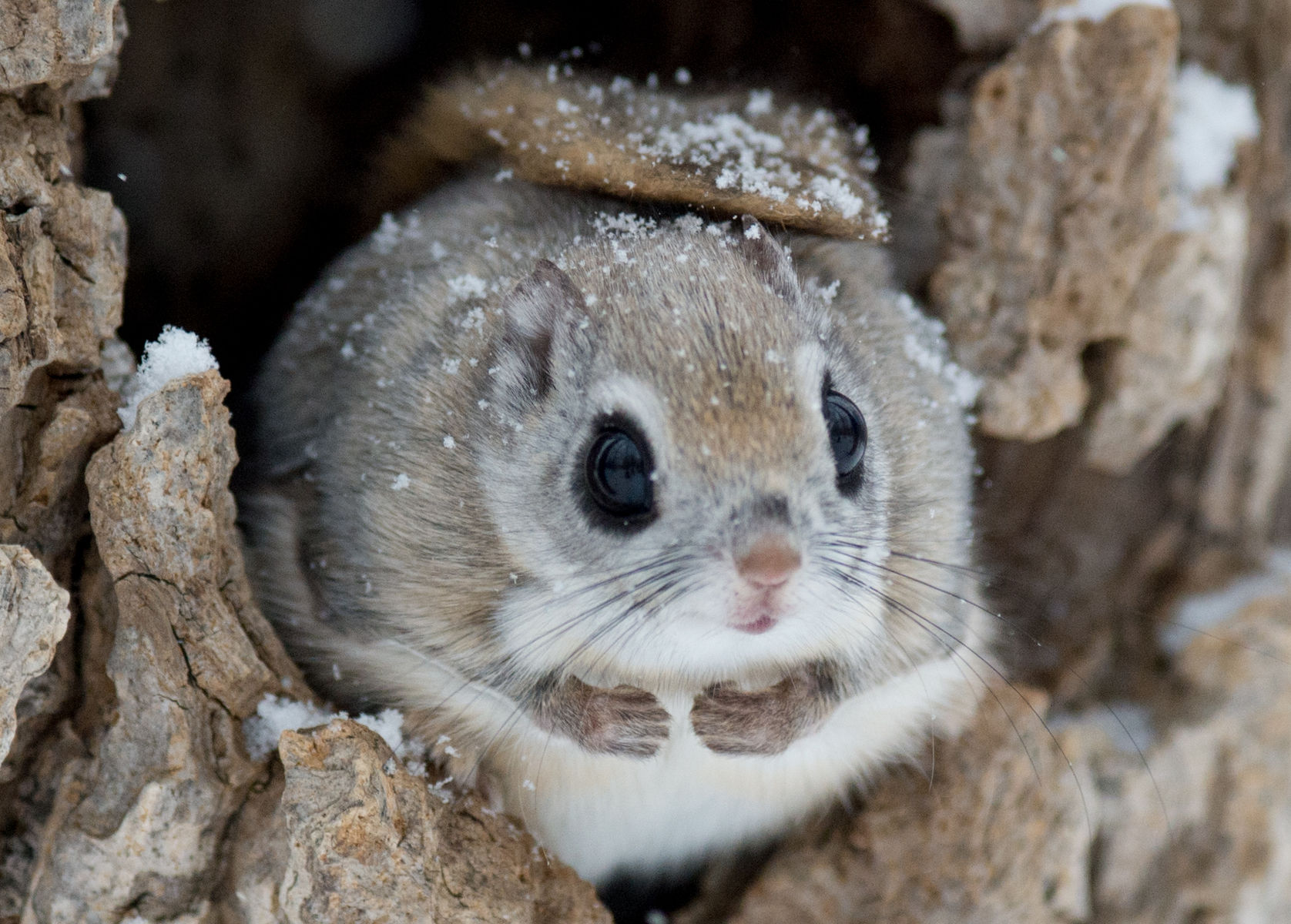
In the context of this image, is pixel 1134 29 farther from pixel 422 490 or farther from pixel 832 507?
pixel 422 490

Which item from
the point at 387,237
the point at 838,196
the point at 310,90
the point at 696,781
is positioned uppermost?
the point at 310,90

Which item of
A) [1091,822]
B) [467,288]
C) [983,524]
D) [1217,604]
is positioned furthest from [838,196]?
[1217,604]

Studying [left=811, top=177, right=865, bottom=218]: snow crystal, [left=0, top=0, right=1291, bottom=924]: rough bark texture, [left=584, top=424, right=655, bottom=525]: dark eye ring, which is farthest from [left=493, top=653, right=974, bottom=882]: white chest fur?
[left=811, top=177, right=865, bottom=218]: snow crystal

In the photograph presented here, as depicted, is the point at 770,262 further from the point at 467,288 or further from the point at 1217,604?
the point at 1217,604

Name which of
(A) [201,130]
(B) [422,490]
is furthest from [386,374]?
(A) [201,130]

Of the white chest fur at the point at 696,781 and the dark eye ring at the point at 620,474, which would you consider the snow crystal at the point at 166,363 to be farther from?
the white chest fur at the point at 696,781

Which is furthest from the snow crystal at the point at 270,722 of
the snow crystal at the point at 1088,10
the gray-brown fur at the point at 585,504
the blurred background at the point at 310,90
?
the snow crystal at the point at 1088,10
